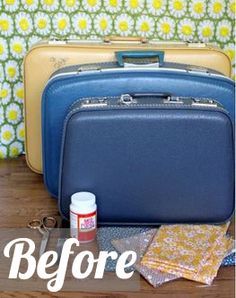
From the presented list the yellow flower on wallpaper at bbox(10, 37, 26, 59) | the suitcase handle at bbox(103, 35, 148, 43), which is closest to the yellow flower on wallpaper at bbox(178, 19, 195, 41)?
the suitcase handle at bbox(103, 35, 148, 43)

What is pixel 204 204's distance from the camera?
0.72 meters

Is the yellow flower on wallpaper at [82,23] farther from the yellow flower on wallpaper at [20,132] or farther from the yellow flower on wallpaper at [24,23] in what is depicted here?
the yellow flower on wallpaper at [20,132]

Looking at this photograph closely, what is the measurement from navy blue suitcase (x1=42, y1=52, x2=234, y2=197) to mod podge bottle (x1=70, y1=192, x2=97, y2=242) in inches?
4.8

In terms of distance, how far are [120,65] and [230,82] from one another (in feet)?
0.57

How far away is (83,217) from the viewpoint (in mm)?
670

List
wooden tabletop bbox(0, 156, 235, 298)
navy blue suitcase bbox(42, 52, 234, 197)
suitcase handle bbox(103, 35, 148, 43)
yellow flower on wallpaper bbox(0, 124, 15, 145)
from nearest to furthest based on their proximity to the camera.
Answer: wooden tabletop bbox(0, 156, 235, 298), navy blue suitcase bbox(42, 52, 234, 197), suitcase handle bbox(103, 35, 148, 43), yellow flower on wallpaper bbox(0, 124, 15, 145)

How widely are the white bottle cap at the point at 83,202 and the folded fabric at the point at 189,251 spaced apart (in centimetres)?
10

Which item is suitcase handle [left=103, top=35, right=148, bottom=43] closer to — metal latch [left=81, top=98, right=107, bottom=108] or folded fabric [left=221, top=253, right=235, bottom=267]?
metal latch [left=81, top=98, right=107, bottom=108]

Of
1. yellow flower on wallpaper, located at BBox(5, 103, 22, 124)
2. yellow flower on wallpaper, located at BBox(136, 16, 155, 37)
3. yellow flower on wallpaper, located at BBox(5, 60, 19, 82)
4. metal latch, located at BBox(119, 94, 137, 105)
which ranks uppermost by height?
yellow flower on wallpaper, located at BBox(136, 16, 155, 37)

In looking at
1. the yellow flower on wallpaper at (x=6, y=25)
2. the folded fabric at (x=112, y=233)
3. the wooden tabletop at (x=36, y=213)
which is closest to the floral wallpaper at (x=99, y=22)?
the yellow flower on wallpaper at (x=6, y=25)

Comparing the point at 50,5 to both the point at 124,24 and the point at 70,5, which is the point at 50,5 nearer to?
the point at 70,5

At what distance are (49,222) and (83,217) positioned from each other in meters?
0.11

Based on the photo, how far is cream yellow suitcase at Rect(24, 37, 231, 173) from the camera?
82 cm

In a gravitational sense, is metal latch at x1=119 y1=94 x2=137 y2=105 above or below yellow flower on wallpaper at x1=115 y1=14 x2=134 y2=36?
below
